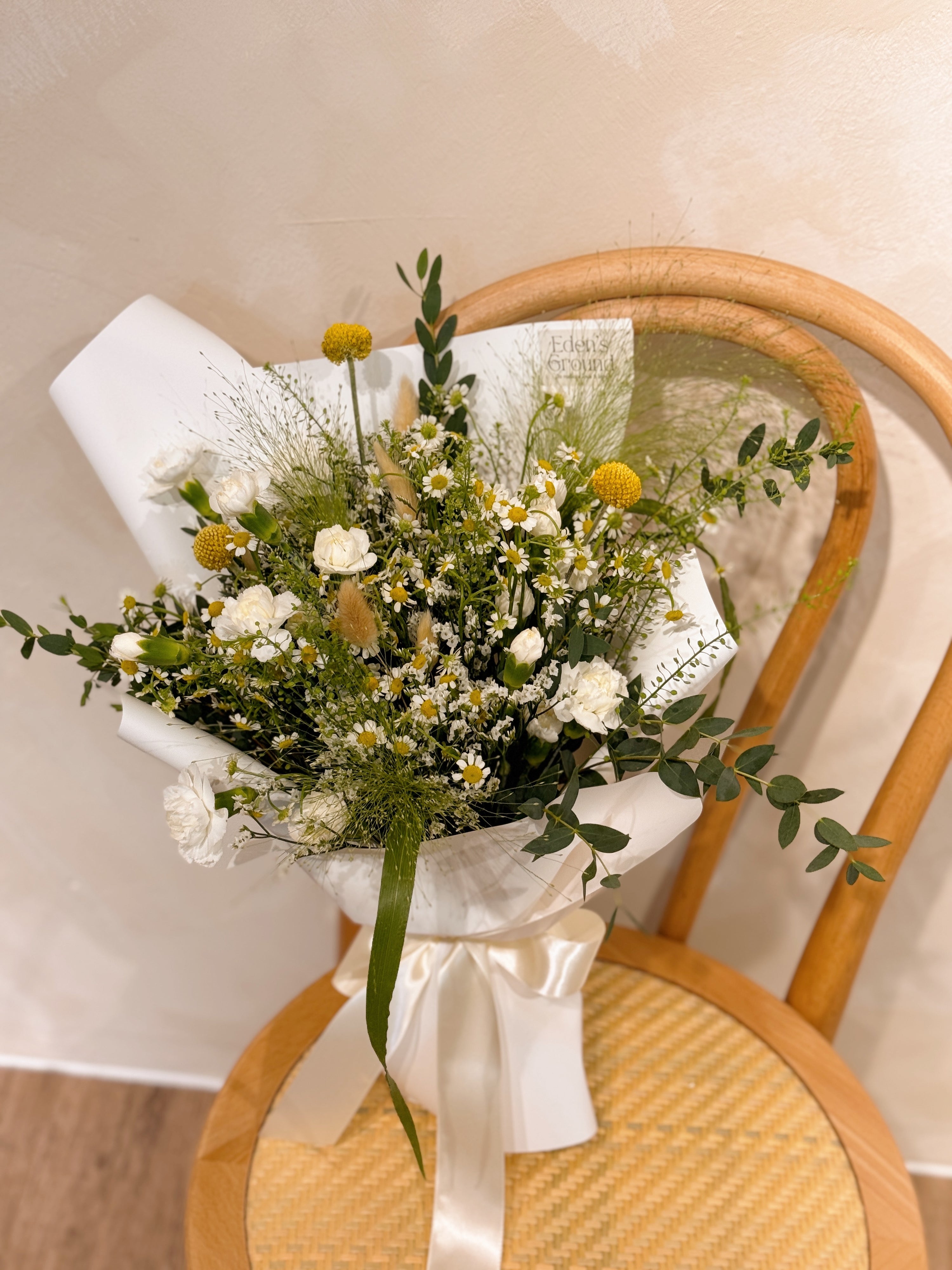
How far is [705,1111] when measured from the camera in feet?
2.59

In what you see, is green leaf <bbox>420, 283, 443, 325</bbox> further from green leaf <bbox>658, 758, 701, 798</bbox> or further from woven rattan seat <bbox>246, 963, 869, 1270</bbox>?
woven rattan seat <bbox>246, 963, 869, 1270</bbox>

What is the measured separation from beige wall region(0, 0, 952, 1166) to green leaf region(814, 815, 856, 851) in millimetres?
355

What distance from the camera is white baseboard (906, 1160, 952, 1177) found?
122 cm

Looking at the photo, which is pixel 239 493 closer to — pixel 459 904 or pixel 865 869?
pixel 459 904

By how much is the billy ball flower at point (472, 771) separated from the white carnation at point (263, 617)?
0.43 feet

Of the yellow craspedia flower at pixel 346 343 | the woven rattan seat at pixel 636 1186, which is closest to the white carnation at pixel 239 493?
the yellow craspedia flower at pixel 346 343

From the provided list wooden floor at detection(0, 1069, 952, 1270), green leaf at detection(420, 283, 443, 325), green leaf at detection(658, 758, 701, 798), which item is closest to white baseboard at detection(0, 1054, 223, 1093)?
wooden floor at detection(0, 1069, 952, 1270)

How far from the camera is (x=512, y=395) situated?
0.69m

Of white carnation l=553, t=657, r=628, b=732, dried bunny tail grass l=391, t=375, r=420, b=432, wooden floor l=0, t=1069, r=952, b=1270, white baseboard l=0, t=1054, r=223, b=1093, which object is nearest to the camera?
white carnation l=553, t=657, r=628, b=732

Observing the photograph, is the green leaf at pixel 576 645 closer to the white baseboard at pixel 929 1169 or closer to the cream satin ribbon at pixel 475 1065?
the cream satin ribbon at pixel 475 1065

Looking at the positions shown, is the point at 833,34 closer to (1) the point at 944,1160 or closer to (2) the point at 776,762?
(2) the point at 776,762

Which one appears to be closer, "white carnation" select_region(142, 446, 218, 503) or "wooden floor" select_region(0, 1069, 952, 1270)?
"white carnation" select_region(142, 446, 218, 503)

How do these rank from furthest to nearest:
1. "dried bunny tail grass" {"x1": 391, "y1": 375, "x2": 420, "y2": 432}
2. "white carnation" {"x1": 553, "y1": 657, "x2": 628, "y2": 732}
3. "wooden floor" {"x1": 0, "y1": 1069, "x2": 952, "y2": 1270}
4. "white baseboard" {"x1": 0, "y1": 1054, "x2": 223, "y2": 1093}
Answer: "white baseboard" {"x1": 0, "y1": 1054, "x2": 223, "y2": 1093} < "wooden floor" {"x1": 0, "y1": 1069, "x2": 952, "y2": 1270} < "dried bunny tail grass" {"x1": 391, "y1": 375, "x2": 420, "y2": 432} < "white carnation" {"x1": 553, "y1": 657, "x2": 628, "y2": 732}

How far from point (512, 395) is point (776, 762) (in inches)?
20.2
